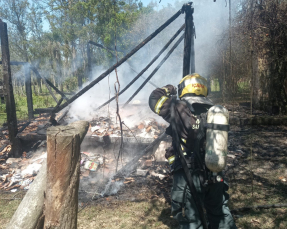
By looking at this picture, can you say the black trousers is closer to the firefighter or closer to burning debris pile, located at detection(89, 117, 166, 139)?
the firefighter

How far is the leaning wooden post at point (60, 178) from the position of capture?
1.61 meters

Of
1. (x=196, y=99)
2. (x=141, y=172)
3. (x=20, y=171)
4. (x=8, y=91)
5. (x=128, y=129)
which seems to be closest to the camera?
(x=196, y=99)

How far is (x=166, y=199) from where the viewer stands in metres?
3.85

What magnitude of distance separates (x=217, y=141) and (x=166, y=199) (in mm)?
1993

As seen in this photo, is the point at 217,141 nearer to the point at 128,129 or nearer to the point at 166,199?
the point at 166,199

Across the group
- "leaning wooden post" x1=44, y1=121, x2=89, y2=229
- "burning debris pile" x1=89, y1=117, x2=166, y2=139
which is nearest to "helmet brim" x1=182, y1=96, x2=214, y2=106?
"leaning wooden post" x1=44, y1=121, x2=89, y2=229

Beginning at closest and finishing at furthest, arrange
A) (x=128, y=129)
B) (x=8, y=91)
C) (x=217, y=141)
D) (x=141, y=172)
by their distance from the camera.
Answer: (x=217, y=141), (x=141, y=172), (x=8, y=91), (x=128, y=129)

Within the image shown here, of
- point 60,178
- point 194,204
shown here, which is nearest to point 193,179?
point 194,204

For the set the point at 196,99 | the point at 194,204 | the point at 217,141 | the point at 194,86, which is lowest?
the point at 194,204

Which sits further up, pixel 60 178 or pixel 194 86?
pixel 194 86

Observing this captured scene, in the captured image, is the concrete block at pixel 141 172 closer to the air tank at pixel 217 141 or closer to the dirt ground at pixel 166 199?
the dirt ground at pixel 166 199

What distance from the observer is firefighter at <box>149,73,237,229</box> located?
8.09 feet

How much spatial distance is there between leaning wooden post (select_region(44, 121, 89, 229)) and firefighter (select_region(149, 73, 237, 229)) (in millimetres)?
1213

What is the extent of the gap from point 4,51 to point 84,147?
106 inches
